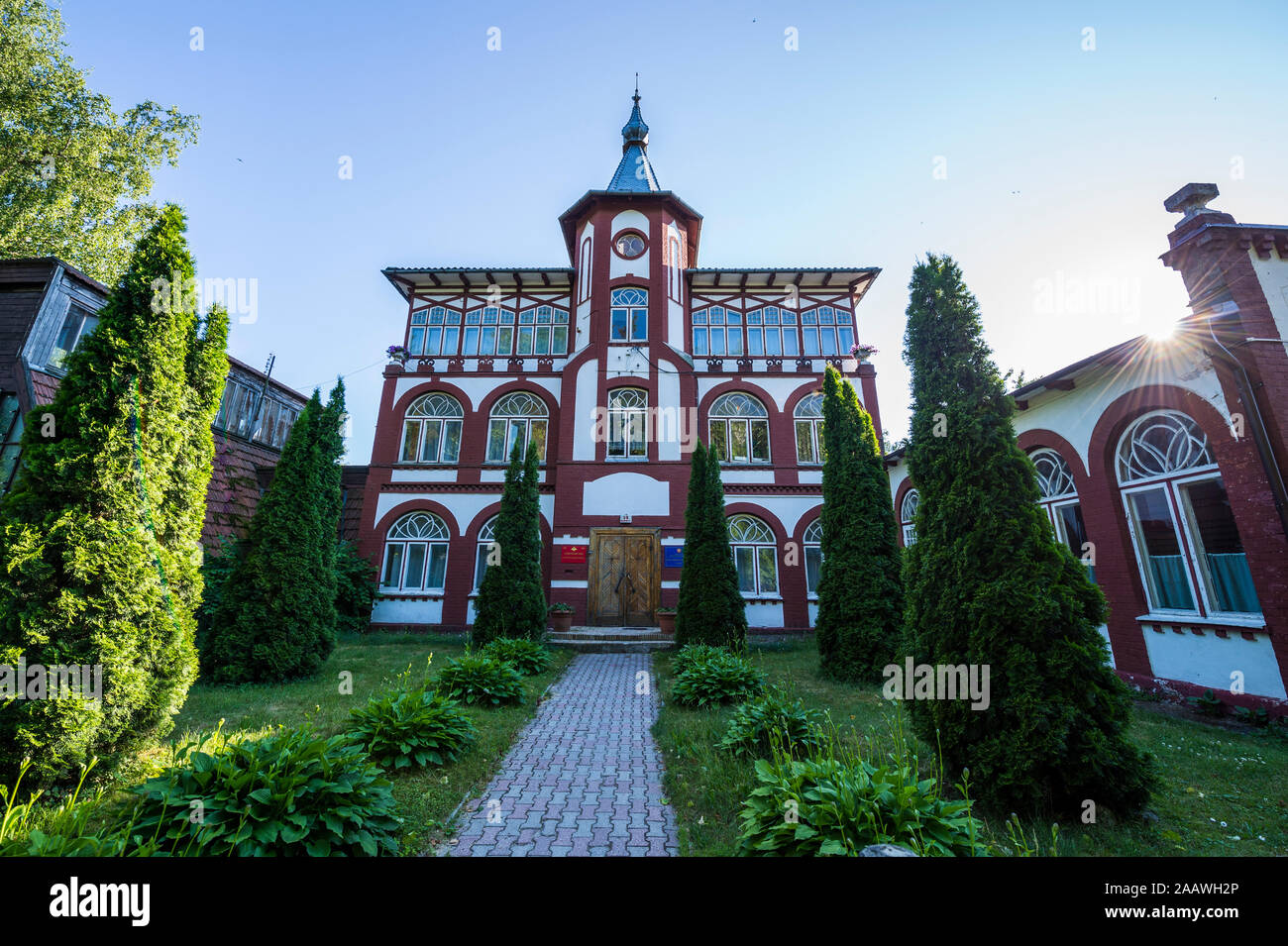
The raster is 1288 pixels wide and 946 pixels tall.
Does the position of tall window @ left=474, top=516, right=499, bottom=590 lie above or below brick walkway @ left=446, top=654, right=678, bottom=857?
above

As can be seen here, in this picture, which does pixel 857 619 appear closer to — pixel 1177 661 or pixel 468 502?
pixel 1177 661

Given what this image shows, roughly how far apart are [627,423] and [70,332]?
13.3 metres

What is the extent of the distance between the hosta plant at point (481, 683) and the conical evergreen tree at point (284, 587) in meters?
3.13

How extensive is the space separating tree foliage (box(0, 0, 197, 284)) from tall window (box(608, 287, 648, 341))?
15.7 m

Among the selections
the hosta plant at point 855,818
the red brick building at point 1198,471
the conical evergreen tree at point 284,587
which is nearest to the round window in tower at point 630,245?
the conical evergreen tree at point 284,587

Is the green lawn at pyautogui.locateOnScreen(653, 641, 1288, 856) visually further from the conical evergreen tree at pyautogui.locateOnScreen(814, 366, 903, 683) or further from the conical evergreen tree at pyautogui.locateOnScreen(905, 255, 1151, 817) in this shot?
the conical evergreen tree at pyautogui.locateOnScreen(814, 366, 903, 683)

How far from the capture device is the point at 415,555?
53.0 feet

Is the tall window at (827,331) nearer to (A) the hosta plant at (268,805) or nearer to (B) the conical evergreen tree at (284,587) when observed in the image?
(B) the conical evergreen tree at (284,587)

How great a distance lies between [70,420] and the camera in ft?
15.1

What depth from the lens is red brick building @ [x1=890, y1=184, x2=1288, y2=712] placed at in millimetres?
6250

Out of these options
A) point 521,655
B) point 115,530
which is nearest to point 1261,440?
point 521,655

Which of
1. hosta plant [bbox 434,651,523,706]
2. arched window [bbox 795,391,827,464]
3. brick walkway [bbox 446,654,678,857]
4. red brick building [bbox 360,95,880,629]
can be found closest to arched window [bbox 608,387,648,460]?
red brick building [bbox 360,95,880,629]
